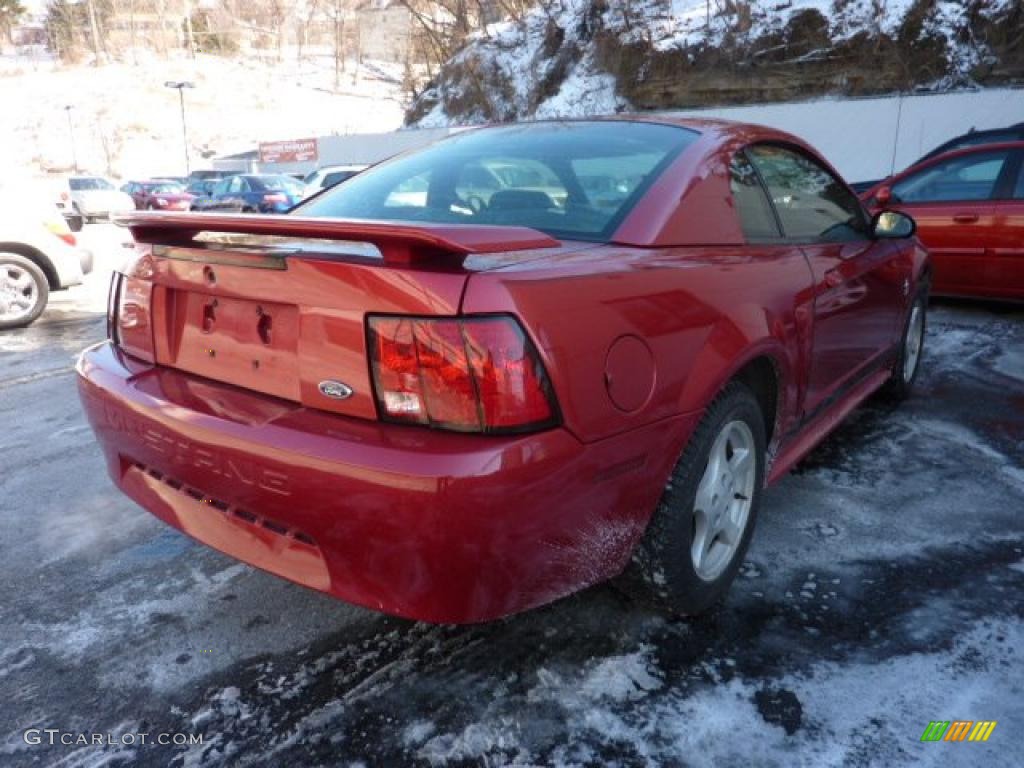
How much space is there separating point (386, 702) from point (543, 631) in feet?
1.69

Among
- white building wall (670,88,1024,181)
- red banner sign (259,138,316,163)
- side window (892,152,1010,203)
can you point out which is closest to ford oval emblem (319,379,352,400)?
side window (892,152,1010,203)

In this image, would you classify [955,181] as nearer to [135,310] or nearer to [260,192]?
[135,310]

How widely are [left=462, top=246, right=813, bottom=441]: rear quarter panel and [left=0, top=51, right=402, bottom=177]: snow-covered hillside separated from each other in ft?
189

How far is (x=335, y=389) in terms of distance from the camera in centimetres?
176

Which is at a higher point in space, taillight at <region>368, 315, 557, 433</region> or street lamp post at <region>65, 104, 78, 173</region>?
street lamp post at <region>65, 104, 78, 173</region>

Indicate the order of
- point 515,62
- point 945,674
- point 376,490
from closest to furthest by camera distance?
point 376,490, point 945,674, point 515,62

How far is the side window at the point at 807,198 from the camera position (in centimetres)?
279

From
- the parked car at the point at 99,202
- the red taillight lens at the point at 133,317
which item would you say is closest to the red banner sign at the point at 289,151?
the parked car at the point at 99,202

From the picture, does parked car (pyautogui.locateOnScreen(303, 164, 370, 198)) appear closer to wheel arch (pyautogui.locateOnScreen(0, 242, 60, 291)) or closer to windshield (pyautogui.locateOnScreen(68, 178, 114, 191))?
wheel arch (pyautogui.locateOnScreen(0, 242, 60, 291))

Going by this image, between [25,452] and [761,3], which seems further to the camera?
[761,3]

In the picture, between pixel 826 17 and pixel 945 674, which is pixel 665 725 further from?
pixel 826 17

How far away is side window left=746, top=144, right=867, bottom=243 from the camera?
9.17 feet

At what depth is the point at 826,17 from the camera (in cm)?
2139

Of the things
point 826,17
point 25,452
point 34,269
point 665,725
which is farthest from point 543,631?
point 826,17
